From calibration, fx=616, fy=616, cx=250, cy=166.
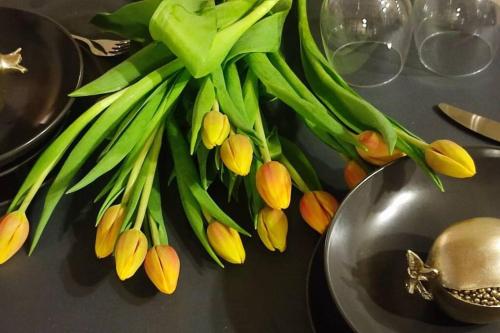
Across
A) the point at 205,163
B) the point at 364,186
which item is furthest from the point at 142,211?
the point at 364,186

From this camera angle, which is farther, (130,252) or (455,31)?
(455,31)

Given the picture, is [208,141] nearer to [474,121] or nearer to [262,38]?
[262,38]

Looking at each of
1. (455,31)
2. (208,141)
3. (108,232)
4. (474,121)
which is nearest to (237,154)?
(208,141)

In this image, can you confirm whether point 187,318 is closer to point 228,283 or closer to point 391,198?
point 228,283

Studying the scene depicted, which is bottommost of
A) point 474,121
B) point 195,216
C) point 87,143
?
point 474,121

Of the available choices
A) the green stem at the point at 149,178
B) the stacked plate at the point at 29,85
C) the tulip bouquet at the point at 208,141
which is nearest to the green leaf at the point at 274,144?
the tulip bouquet at the point at 208,141

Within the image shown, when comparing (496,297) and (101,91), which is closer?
(496,297)
